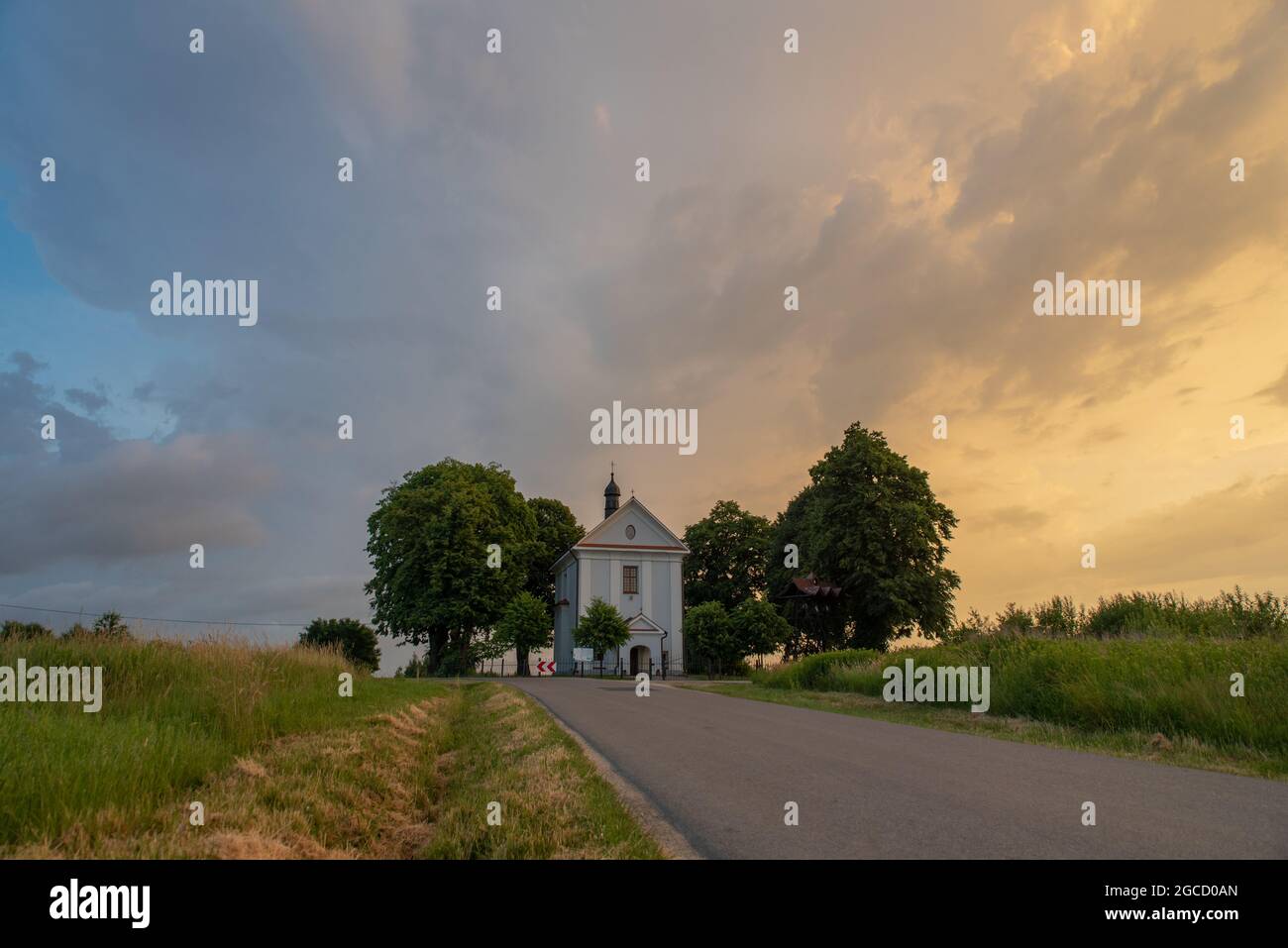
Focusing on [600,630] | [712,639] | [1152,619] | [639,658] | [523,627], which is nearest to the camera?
[1152,619]

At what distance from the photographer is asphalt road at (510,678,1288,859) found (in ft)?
16.7

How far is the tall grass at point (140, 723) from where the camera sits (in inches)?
214

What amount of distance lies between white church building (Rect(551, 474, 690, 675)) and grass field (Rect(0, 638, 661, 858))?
39.4 m

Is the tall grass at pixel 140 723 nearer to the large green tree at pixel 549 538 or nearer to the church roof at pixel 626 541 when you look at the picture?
the church roof at pixel 626 541

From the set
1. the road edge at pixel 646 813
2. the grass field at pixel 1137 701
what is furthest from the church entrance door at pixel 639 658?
the road edge at pixel 646 813

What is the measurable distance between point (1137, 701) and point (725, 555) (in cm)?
5248

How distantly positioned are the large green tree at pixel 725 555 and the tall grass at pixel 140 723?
162ft

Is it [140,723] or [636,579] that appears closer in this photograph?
[140,723]

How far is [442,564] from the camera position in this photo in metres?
47.6

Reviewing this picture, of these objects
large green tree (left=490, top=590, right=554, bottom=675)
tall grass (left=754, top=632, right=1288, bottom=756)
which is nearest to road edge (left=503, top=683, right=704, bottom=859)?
tall grass (left=754, top=632, right=1288, bottom=756)

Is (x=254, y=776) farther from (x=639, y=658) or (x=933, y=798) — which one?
(x=639, y=658)

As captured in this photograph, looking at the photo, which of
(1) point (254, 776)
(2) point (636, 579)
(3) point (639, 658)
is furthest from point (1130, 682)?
(2) point (636, 579)
